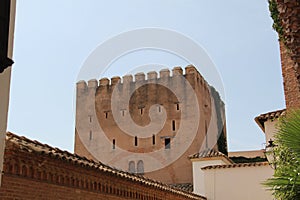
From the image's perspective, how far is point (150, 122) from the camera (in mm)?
32844

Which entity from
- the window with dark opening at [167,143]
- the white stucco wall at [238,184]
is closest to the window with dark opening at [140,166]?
the window with dark opening at [167,143]

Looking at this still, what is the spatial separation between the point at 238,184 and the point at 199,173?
2270 mm

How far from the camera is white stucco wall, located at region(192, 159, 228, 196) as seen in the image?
16297 mm

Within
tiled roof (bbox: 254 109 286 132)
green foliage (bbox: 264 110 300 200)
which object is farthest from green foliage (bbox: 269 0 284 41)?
tiled roof (bbox: 254 109 286 132)

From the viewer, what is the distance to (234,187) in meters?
15.1

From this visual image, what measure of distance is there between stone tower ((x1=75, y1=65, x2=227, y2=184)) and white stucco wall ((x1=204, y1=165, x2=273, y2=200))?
14406mm

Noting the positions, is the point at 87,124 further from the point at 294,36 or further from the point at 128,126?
the point at 294,36

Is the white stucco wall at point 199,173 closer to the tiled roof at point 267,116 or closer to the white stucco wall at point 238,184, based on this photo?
the white stucco wall at point 238,184

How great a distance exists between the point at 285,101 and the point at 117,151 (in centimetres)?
2363

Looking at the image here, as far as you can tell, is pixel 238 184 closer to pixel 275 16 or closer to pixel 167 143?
pixel 275 16

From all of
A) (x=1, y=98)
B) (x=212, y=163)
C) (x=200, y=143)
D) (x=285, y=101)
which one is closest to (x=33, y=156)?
(x=1, y=98)

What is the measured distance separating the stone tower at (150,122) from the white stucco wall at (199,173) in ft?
41.2

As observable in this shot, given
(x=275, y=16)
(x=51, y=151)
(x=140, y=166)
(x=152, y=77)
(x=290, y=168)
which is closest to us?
(x=290, y=168)

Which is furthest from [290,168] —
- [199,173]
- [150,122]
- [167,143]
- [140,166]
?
[150,122]
